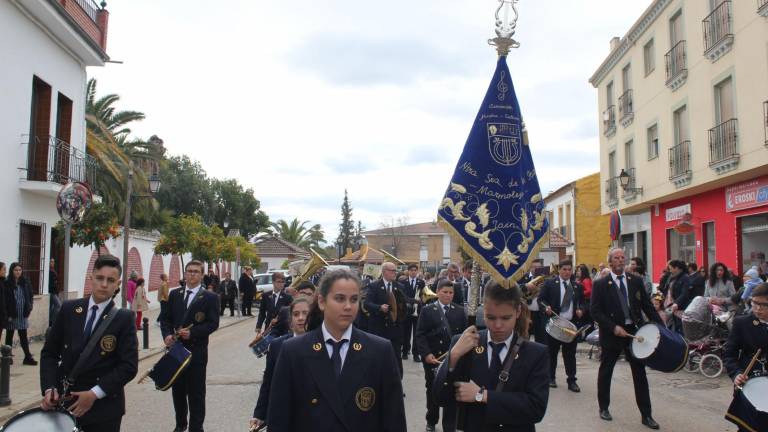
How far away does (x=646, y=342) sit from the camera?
701cm

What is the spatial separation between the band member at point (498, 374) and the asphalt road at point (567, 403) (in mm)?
4108

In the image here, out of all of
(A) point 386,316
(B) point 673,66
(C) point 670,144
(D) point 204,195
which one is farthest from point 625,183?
(D) point 204,195

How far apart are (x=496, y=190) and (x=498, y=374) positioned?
1.28 m

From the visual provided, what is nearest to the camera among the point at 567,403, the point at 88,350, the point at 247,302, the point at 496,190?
the point at 496,190

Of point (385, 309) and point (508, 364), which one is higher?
point (508, 364)

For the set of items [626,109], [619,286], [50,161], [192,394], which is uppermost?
[626,109]

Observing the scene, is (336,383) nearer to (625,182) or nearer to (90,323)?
(90,323)

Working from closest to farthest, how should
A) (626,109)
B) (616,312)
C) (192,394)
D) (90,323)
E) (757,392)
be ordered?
(90,323), (757,392), (192,394), (616,312), (626,109)

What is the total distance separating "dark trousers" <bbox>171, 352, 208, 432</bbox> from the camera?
6.65m

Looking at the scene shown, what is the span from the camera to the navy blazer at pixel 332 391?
9.90 feet

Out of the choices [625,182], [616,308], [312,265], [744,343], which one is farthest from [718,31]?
[744,343]

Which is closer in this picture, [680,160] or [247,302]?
[680,160]

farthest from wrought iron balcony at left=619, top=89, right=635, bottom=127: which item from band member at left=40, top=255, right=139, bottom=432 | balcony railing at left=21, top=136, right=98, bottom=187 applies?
band member at left=40, top=255, right=139, bottom=432

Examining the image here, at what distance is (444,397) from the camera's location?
357cm
